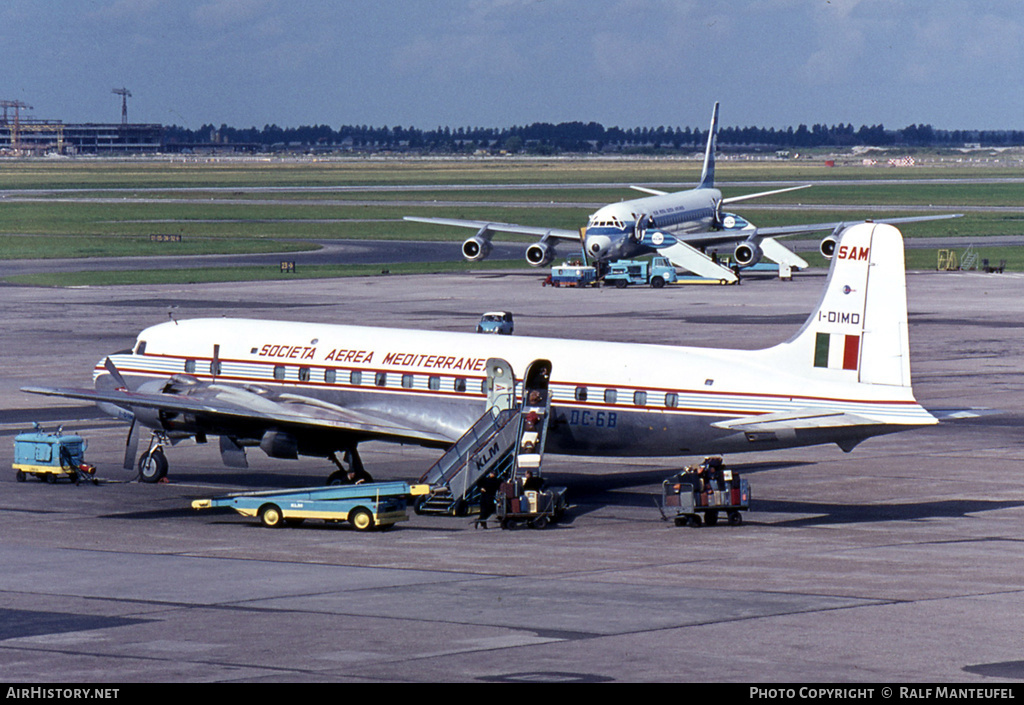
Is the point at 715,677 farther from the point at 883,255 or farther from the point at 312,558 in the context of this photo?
the point at 883,255

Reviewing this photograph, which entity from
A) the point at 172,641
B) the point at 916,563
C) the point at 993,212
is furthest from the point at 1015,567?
the point at 993,212

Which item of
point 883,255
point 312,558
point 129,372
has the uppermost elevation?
point 883,255

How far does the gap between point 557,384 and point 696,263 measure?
66372 mm

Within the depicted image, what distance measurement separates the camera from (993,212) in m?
182

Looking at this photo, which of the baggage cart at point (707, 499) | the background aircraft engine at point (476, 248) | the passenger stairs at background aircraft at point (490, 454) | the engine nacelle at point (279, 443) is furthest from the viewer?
the background aircraft engine at point (476, 248)

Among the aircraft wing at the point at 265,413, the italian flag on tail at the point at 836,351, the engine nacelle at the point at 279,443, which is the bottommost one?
the engine nacelle at the point at 279,443

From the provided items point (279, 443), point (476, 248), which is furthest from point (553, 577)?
point (476, 248)

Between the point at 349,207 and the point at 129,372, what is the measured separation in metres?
151

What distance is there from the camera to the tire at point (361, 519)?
33094mm

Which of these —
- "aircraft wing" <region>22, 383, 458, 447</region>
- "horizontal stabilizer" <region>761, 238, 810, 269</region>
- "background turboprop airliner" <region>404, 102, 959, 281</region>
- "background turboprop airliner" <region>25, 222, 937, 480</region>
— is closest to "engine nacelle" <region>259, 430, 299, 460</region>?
"background turboprop airliner" <region>25, 222, 937, 480</region>

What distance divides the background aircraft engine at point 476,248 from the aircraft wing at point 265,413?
67.8m

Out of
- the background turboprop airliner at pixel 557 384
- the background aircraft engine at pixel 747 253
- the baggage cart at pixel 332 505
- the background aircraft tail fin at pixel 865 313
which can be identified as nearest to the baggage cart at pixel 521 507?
the baggage cart at pixel 332 505

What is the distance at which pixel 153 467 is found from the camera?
3966 centimetres

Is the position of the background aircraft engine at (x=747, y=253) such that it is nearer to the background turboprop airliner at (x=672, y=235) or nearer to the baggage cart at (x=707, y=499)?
the background turboprop airliner at (x=672, y=235)
